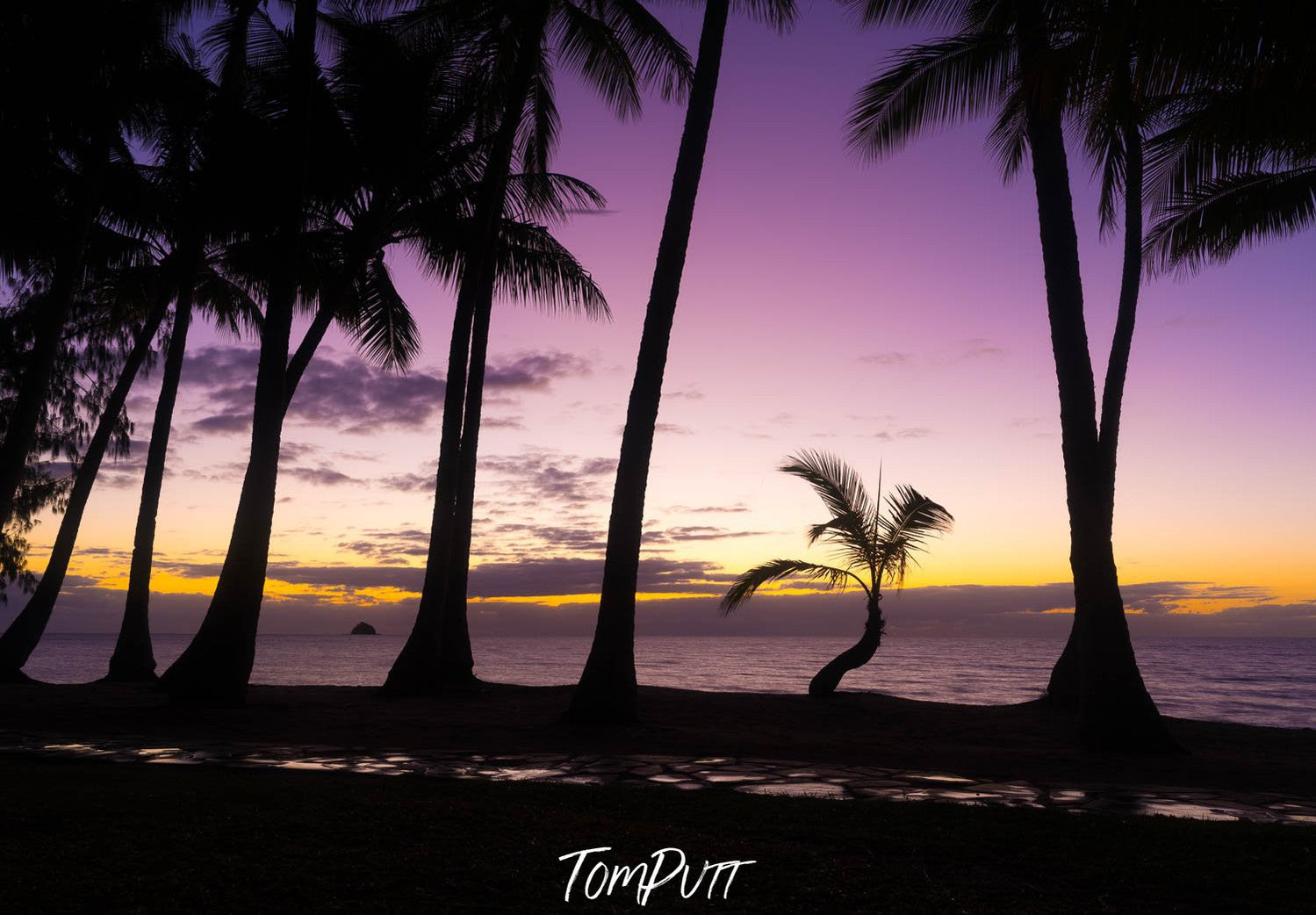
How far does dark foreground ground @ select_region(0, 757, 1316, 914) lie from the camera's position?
155 inches

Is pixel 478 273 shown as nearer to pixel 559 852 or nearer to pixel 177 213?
pixel 177 213

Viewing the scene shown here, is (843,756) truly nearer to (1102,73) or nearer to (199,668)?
(1102,73)

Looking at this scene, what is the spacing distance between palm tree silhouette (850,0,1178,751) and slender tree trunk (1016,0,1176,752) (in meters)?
0.01

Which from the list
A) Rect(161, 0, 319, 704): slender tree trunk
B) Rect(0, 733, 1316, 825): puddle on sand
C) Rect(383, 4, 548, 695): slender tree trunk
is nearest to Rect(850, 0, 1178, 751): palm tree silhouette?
Rect(0, 733, 1316, 825): puddle on sand

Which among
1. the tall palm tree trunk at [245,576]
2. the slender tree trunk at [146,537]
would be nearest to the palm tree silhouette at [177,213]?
the slender tree trunk at [146,537]

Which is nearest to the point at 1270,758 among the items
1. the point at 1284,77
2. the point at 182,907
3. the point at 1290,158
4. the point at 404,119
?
the point at 1284,77

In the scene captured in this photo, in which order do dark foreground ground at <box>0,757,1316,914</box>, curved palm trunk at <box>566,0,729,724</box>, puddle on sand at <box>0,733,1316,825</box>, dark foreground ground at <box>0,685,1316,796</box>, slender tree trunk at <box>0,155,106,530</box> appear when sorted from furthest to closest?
slender tree trunk at <box>0,155,106,530</box> → curved palm trunk at <box>566,0,729,724</box> → dark foreground ground at <box>0,685,1316,796</box> → puddle on sand at <box>0,733,1316,825</box> → dark foreground ground at <box>0,757,1316,914</box>

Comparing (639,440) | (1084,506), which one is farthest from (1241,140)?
(639,440)

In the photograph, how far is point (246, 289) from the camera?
20.6 m

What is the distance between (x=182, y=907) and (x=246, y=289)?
19445 mm

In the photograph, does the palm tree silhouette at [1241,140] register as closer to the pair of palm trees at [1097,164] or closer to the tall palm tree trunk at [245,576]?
the pair of palm trees at [1097,164]

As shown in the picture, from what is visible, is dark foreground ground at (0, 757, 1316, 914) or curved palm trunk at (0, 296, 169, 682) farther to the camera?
curved palm trunk at (0, 296, 169, 682)

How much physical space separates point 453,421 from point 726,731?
6.77 m

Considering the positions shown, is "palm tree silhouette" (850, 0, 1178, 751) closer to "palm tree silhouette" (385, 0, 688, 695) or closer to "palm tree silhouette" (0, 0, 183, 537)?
"palm tree silhouette" (385, 0, 688, 695)
